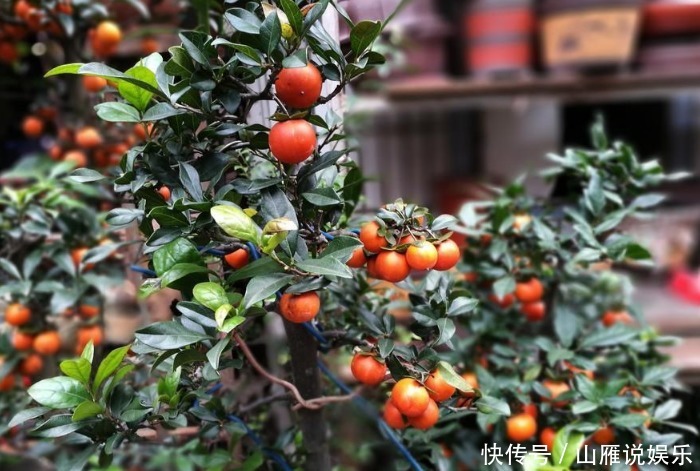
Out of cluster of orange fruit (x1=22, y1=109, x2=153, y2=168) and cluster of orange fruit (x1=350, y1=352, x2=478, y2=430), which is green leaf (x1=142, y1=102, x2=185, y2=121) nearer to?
cluster of orange fruit (x1=350, y1=352, x2=478, y2=430)

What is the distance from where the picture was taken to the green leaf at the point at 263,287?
41cm

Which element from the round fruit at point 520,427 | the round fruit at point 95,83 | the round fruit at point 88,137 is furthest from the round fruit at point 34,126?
the round fruit at point 520,427

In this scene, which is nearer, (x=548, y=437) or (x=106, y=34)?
(x=548, y=437)

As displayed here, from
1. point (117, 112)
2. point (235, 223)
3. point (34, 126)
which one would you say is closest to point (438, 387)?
point (235, 223)

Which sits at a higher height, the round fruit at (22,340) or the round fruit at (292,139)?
the round fruit at (292,139)

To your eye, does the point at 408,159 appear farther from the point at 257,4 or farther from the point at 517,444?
the point at 257,4

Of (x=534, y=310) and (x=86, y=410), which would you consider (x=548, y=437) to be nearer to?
(x=534, y=310)

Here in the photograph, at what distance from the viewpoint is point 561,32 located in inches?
50.6

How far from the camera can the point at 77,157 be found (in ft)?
2.99

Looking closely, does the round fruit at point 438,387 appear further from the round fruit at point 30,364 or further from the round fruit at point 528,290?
the round fruit at point 30,364

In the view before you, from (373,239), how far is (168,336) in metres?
0.19

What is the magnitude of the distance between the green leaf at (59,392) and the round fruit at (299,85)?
1.00 feet

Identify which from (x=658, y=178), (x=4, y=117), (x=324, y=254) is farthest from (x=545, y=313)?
(x=4, y=117)

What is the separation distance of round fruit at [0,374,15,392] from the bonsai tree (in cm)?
34
